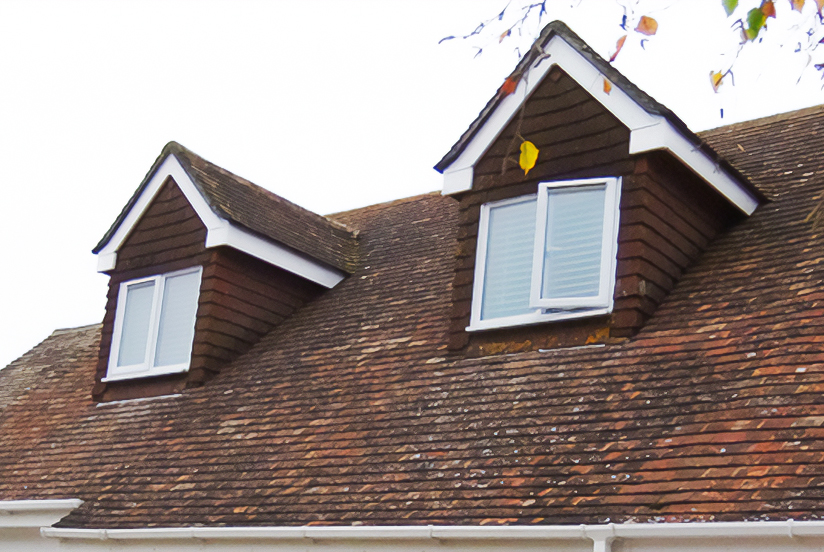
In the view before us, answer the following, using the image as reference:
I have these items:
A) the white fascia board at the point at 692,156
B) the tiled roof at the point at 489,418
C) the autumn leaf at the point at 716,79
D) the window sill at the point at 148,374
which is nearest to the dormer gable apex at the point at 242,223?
the tiled roof at the point at 489,418

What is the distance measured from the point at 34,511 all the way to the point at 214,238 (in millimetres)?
3608

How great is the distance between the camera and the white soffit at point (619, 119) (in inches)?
348

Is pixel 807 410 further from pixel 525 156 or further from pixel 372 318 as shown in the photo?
pixel 372 318

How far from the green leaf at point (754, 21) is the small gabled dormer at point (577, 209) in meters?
4.59

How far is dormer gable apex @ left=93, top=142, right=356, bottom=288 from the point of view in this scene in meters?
12.0

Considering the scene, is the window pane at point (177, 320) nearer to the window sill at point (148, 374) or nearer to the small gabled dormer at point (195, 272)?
the small gabled dormer at point (195, 272)

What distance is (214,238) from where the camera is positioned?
11.9m

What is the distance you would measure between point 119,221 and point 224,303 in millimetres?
2256

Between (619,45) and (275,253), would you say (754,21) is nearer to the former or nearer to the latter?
(619,45)

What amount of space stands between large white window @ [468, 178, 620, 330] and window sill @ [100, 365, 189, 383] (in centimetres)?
406

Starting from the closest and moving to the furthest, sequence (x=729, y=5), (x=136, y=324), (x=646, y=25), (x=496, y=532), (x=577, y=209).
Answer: (x=729, y=5)
(x=646, y=25)
(x=496, y=532)
(x=577, y=209)
(x=136, y=324)

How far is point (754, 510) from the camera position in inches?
236

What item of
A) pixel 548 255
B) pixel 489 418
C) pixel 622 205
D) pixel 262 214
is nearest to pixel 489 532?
pixel 489 418

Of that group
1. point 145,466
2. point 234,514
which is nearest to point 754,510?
point 234,514
